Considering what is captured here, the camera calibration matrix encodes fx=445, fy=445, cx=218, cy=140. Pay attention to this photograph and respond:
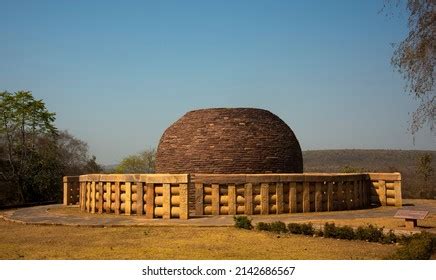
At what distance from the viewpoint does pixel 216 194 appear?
46.2ft

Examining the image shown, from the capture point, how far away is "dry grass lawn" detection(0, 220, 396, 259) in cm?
819

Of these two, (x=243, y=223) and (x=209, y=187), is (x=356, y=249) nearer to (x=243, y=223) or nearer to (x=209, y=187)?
(x=243, y=223)

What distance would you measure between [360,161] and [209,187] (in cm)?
6293

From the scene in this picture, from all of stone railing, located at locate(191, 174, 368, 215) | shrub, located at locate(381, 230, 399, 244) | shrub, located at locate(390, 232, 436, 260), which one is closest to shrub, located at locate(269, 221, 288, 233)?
shrub, located at locate(381, 230, 399, 244)

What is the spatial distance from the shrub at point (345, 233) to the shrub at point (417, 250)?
1.55 metres

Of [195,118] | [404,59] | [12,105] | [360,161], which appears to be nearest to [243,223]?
[404,59]

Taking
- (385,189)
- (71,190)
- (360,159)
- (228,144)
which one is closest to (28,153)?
(71,190)

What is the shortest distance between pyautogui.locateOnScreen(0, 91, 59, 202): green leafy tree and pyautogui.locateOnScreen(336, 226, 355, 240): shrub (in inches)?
811

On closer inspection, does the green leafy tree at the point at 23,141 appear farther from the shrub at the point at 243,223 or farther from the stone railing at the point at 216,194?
the shrub at the point at 243,223

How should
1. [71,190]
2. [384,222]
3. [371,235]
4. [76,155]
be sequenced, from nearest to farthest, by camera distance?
[371,235] < [384,222] < [71,190] < [76,155]

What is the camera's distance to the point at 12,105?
81.7 feet

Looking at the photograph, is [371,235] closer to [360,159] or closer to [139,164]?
[139,164]

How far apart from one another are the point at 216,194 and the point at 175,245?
17.0 feet
